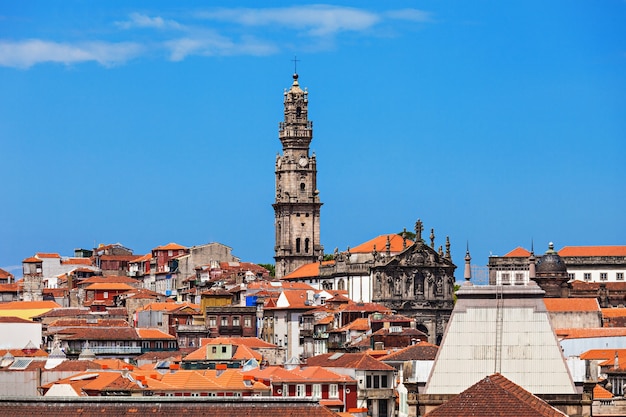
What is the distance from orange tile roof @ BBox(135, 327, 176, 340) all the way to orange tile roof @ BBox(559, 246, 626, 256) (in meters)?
50.0

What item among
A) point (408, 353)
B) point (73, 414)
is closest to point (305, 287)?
point (408, 353)

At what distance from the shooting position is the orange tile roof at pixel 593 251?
186m

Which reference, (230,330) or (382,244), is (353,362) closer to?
(230,330)

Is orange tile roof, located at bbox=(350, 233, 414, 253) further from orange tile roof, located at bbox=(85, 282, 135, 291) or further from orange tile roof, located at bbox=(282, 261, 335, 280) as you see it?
orange tile roof, located at bbox=(85, 282, 135, 291)

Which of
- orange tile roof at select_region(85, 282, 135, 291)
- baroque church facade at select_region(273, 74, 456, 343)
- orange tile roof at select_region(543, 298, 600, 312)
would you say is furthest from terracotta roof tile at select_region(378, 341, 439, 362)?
orange tile roof at select_region(85, 282, 135, 291)

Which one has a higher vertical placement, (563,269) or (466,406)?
(563,269)

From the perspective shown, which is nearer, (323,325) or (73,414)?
(73,414)

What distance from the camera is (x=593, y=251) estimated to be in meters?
187

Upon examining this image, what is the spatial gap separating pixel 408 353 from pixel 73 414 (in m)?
63.1

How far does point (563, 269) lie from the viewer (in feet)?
520

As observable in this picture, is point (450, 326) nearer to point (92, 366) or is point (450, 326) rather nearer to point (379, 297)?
point (92, 366)

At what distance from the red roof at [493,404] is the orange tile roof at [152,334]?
105670 mm

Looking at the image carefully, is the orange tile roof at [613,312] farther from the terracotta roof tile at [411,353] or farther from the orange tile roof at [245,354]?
the terracotta roof tile at [411,353]

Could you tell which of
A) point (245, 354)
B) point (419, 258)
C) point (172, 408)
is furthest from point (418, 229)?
point (172, 408)
